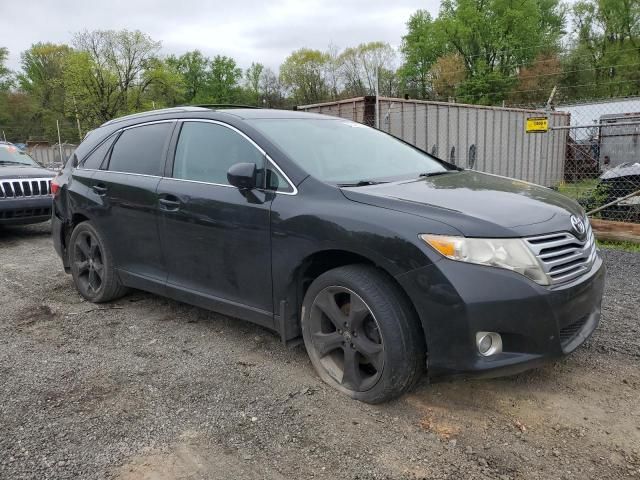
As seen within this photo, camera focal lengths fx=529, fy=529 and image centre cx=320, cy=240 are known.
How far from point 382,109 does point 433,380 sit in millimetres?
8012

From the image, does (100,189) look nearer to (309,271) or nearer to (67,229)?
(67,229)

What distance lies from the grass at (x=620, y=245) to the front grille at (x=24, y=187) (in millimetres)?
8033

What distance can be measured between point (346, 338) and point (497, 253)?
961mm

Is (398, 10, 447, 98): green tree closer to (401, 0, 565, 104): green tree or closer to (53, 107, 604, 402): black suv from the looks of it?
(401, 0, 565, 104): green tree

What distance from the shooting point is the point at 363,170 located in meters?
3.52

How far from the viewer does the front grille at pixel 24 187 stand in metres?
7.84

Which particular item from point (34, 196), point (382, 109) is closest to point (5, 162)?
point (34, 196)

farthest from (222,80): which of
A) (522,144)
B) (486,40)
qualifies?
(522,144)

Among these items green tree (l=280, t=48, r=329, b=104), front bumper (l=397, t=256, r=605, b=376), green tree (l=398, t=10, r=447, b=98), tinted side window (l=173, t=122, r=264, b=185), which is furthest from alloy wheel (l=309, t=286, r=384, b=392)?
green tree (l=280, t=48, r=329, b=104)

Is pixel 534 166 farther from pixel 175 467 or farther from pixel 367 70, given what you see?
pixel 367 70

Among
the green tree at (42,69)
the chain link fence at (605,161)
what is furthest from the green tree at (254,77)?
the chain link fence at (605,161)

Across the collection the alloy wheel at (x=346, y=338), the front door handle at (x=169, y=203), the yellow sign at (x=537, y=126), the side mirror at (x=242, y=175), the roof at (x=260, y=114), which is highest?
the roof at (x=260, y=114)

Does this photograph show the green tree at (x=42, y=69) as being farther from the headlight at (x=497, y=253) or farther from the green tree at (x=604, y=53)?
the headlight at (x=497, y=253)

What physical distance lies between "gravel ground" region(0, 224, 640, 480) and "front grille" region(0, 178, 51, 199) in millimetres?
4541
